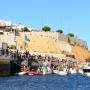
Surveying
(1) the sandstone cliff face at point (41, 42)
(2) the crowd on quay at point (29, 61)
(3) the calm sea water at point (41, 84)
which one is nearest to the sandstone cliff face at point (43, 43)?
(1) the sandstone cliff face at point (41, 42)

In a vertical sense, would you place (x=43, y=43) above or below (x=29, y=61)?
above

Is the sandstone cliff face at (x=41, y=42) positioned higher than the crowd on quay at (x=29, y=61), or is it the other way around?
the sandstone cliff face at (x=41, y=42)

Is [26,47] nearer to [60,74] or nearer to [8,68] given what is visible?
[60,74]

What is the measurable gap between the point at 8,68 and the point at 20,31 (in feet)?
235

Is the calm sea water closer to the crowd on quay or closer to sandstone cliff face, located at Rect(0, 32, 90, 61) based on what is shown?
the crowd on quay

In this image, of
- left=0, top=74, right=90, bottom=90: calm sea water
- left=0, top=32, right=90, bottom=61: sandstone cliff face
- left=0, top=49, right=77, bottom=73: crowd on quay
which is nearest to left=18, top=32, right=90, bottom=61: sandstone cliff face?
left=0, top=32, right=90, bottom=61: sandstone cliff face

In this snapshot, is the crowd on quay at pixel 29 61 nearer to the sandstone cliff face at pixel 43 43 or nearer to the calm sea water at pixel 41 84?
the sandstone cliff face at pixel 43 43

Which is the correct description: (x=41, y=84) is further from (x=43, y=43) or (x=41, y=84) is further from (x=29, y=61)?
(x=43, y=43)

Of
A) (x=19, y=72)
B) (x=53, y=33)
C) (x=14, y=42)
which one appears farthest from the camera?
(x=53, y=33)

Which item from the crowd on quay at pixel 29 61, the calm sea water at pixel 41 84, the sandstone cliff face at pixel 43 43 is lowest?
the calm sea water at pixel 41 84

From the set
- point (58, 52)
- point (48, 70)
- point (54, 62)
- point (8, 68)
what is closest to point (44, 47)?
point (58, 52)

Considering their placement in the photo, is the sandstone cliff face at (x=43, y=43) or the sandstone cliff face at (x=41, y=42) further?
the sandstone cliff face at (x=43, y=43)

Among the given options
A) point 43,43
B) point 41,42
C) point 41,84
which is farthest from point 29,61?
point 41,84

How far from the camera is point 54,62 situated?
513 feet
